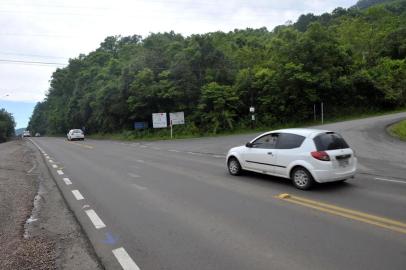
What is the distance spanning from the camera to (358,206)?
7.37 metres

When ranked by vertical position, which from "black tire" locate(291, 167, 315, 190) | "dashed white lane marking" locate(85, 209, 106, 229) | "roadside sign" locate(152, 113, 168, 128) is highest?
"roadside sign" locate(152, 113, 168, 128)

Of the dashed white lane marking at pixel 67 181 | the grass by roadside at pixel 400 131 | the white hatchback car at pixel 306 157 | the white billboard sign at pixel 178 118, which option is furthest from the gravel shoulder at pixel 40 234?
the white billboard sign at pixel 178 118

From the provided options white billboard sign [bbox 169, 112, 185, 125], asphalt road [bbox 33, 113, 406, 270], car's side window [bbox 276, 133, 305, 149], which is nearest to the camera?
asphalt road [bbox 33, 113, 406, 270]

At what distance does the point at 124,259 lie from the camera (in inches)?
195

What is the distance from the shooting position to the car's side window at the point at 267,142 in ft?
33.7

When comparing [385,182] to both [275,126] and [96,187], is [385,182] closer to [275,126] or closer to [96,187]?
[96,187]

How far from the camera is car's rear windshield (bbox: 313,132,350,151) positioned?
9219mm

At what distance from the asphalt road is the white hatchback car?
363mm

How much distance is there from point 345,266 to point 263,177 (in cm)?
655

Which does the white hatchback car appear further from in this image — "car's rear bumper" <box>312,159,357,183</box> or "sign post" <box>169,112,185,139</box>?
"sign post" <box>169,112,185,139</box>

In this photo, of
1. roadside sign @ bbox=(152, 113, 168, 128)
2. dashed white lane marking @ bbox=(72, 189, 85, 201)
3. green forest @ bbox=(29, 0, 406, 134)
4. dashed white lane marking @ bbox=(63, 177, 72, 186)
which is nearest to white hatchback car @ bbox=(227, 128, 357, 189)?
dashed white lane marking @ bbox=(72, 189, 85, 201)

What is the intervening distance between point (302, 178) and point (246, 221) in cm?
328

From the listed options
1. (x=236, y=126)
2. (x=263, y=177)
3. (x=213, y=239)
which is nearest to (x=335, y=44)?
(x=236, y=126)

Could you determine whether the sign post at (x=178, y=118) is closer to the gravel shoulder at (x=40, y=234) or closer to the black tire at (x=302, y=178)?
the gravel shoulder at (x=40, y=234)
